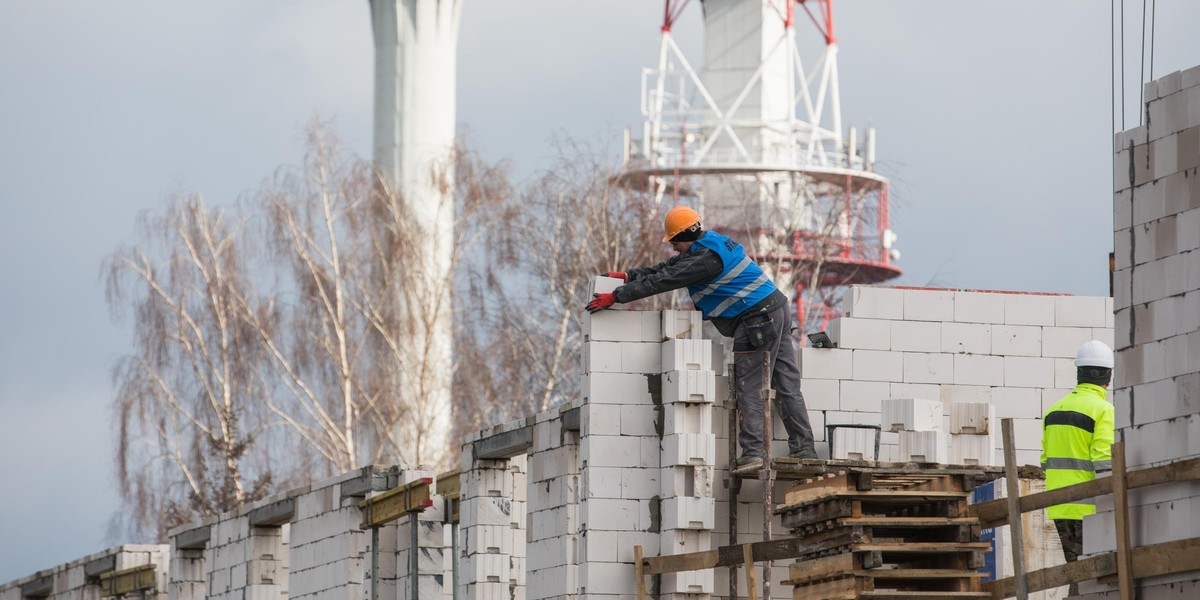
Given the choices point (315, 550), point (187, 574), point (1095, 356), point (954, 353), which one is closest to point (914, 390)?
point (954, 353)

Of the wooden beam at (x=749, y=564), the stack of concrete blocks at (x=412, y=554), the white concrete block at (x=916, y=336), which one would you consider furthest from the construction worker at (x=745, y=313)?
the stack of concrete blocks at (x=412, y=554)

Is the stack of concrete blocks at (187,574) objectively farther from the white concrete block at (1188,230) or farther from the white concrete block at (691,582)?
the white concrete block at (1188,230)

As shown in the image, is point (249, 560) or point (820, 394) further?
point (249, 560)

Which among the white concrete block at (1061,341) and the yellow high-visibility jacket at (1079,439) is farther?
the white concrete block at (1061,341)

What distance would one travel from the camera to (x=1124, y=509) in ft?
42.7

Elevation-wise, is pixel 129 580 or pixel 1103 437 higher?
pixel 129 580

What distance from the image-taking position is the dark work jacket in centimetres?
1684

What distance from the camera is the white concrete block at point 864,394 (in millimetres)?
17750

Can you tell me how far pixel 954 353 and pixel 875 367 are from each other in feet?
2.29

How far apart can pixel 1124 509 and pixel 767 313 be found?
449cm

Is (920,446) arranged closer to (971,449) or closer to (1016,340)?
(971,449)

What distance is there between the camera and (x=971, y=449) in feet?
56.6

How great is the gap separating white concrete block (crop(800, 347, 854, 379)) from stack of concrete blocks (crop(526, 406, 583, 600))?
184 centimetres

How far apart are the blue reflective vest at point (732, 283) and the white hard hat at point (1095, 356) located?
8.81 ft
